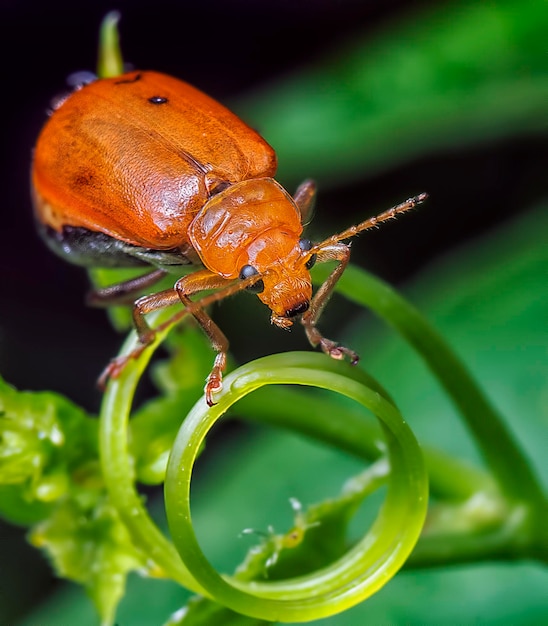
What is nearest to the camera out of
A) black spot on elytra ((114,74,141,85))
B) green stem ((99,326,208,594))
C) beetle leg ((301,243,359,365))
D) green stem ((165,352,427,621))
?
green stem ((165,352,427,621))

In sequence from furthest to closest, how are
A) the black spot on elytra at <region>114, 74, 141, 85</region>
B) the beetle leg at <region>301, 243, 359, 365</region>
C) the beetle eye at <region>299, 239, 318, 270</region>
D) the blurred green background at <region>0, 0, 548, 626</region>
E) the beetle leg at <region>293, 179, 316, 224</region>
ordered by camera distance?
the blurred green background at <region>0, 0, 548, 626</region> < the beetle leg at <region>293, 179, 316, 224</region> < the black spot on elytra at <region>114, 74, 141, 85</region> < the beetle eye at <region>299, 239, 318, 270</region> < the beetle leg at <region>301, 243, 359, 365</region>

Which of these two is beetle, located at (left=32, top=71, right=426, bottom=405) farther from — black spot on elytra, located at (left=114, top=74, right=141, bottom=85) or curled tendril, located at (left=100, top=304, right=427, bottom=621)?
curled tendril, located at (left=100, top=304, right=427, bottom=621)

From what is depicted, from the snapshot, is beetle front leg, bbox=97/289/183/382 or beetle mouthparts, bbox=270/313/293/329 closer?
beetle front leg, bbox=97/289/183/382

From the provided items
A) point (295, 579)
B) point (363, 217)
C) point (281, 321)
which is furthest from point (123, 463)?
point (363, 217)

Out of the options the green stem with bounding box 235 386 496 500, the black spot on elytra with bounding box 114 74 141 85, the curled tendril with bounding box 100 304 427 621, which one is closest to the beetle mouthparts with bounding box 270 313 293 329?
the green stem with bounding box 235 386 496 500

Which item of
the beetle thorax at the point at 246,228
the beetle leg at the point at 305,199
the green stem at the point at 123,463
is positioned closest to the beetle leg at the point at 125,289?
the beetle thorax at the point at 246,228

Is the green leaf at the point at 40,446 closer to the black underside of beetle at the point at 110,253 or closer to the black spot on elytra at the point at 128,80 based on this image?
the black underside of beetle at the point at 110,253

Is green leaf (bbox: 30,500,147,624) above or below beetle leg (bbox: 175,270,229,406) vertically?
below

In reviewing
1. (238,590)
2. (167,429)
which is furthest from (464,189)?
(238,590)
